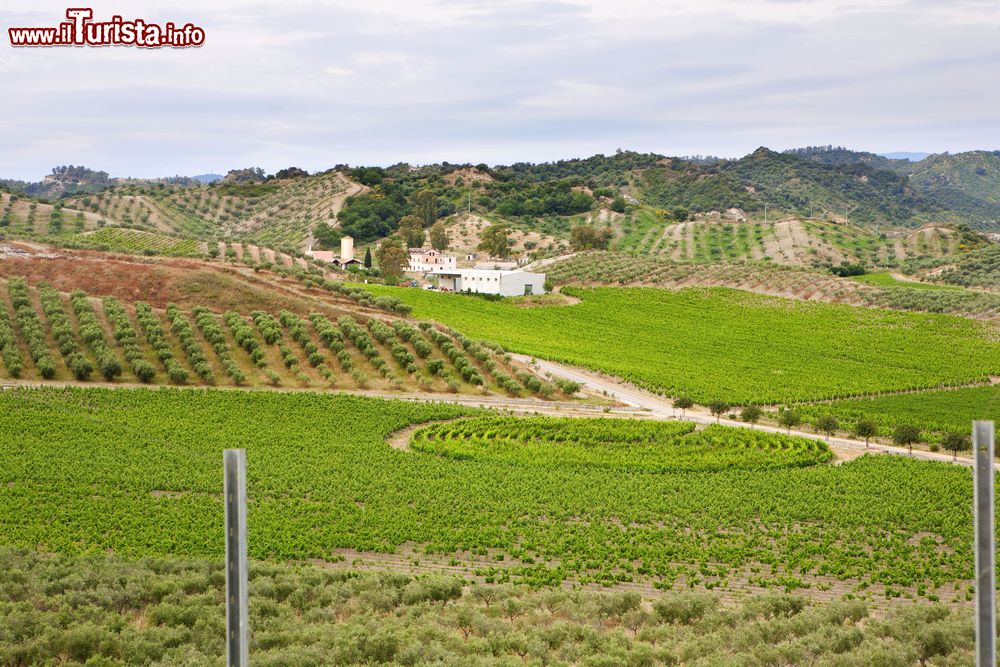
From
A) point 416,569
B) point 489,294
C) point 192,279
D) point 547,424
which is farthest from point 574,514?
point 489,294

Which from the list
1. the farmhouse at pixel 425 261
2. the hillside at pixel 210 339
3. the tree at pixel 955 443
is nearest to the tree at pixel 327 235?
the farmhouse at pixel 425 261

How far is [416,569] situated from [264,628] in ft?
29.7

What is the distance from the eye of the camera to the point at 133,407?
54938 mm

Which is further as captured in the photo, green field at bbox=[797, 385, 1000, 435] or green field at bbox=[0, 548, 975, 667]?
green field at bbox=[797, 385, 1000, 435]

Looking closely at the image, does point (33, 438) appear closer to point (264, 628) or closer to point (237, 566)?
point (264, 628)

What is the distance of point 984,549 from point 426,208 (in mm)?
181397

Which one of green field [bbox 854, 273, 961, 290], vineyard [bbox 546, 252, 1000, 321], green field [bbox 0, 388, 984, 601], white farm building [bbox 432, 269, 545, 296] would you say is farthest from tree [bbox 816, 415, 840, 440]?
green field [bbox 854, 273, 961, 290]

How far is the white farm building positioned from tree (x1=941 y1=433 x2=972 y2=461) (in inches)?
2579

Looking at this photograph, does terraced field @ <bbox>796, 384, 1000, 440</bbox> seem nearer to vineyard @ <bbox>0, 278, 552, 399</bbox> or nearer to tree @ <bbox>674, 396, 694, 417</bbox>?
tree @ <bbox>674, 396, 694, 417</bbox>

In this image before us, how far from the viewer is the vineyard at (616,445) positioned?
4838 centimetres

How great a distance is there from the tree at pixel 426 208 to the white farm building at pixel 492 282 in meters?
71.7

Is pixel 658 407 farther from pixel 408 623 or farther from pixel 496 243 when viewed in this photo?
pixel 496 243

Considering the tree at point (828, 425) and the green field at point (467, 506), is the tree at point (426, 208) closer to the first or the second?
the green field at point (467, 506)

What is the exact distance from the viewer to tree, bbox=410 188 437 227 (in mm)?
188875
